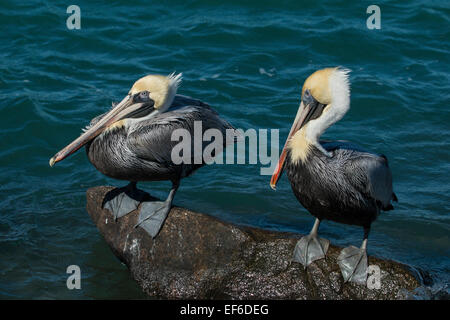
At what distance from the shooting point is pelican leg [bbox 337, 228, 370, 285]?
4938mm

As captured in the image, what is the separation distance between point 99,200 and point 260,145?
2.79 meters

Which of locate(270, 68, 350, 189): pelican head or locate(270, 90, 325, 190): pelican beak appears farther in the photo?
locate(270, 90, 325, 190): pelican beak

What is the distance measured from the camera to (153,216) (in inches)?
218

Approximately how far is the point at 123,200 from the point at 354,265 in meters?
2.13

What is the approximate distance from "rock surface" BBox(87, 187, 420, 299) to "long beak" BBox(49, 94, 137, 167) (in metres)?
0.85

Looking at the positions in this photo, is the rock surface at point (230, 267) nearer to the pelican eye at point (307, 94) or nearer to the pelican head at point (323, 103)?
the pelican head at point (323, 103)

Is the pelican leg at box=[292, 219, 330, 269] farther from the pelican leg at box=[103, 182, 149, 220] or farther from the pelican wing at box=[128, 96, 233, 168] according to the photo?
the pelican leg at box=[103, 182, 149, 220]

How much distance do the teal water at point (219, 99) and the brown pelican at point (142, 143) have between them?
661mm

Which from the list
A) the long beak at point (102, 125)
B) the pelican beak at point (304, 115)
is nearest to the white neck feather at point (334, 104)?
the pelican beak at point (304, 115)

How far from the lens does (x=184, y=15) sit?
1108 cm

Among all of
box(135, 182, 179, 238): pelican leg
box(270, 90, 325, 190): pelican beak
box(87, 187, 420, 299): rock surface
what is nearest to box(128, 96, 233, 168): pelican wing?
box(135, 182, 179, 238): pelican leg

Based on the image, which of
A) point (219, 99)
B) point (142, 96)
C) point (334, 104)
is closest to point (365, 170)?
point (334, 104)
